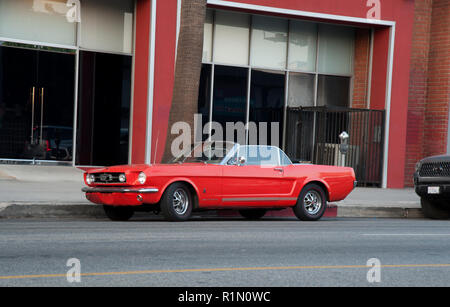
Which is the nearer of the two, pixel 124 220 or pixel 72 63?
pixel 124 220

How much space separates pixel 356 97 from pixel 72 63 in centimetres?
915

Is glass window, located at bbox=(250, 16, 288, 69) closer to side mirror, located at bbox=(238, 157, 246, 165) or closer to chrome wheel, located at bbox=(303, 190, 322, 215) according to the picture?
chrome wheel, located at bbox=(303, 190, 322, 215)

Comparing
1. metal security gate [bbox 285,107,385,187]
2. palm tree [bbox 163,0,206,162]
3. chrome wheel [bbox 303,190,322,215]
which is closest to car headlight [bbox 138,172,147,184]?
chrome wheel [bbox 303,190,322,215]

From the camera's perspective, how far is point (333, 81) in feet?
75.3

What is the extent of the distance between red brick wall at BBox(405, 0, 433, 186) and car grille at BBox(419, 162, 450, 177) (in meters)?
8.10

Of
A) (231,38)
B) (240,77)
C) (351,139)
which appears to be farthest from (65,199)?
(351,139)

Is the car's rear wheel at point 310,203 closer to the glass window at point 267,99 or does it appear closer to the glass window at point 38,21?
the glass window at point 267,99

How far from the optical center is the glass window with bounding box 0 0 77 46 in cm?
1869

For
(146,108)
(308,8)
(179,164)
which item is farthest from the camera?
(308,8)

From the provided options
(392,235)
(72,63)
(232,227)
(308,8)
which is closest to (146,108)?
(72,63)

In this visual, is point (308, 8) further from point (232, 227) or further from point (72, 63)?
point (232, 227)

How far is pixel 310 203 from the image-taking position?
13250 millimetres

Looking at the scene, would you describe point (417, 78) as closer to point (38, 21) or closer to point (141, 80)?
point (141, 80)

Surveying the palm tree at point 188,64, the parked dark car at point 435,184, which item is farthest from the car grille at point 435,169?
the palm tree at point 188,64
